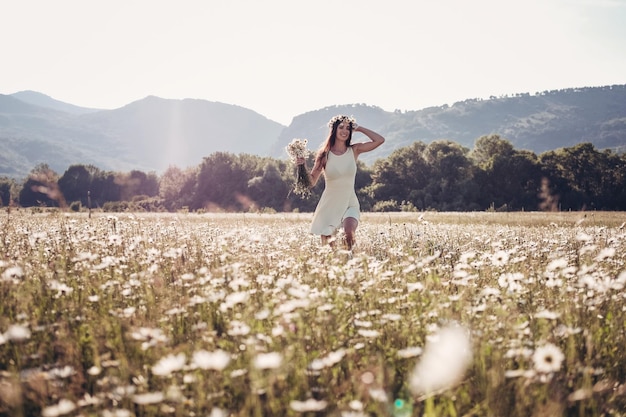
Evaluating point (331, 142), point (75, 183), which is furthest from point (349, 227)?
point (75, 183)

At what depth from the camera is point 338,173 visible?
10.8m

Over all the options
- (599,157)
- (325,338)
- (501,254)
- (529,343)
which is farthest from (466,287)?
(599,157)

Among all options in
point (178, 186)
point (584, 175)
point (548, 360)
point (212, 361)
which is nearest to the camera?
point (212, 361)

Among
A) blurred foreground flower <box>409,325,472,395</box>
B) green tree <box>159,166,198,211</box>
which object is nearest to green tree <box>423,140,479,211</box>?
green tree <box>159,166,198,211</box>

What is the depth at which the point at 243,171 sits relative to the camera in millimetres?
92062

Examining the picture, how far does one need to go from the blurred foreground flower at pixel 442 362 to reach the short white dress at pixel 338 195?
665 centimetres

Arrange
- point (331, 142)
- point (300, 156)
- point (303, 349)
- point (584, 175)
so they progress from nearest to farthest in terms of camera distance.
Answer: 1. point (303, 349)
2. point (300, 156)
3. point (331, 142)
4. point (584, 175)

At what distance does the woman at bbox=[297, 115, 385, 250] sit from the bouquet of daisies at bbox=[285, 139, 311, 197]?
15cm

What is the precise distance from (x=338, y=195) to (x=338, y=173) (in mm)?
448

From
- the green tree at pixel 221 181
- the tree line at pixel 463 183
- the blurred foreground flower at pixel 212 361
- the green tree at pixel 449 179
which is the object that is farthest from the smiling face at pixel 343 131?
the green tree at pixel 221 181

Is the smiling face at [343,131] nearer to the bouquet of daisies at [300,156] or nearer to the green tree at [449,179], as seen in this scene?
the bouquet of daisies at [300,156]

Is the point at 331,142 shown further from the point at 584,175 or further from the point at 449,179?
the point at 584,175

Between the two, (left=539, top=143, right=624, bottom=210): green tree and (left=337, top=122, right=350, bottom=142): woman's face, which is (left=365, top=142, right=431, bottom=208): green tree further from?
(left=337, top=122, right=350, bottom=142): woman's face

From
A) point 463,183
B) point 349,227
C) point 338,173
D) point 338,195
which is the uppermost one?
point 463,183
